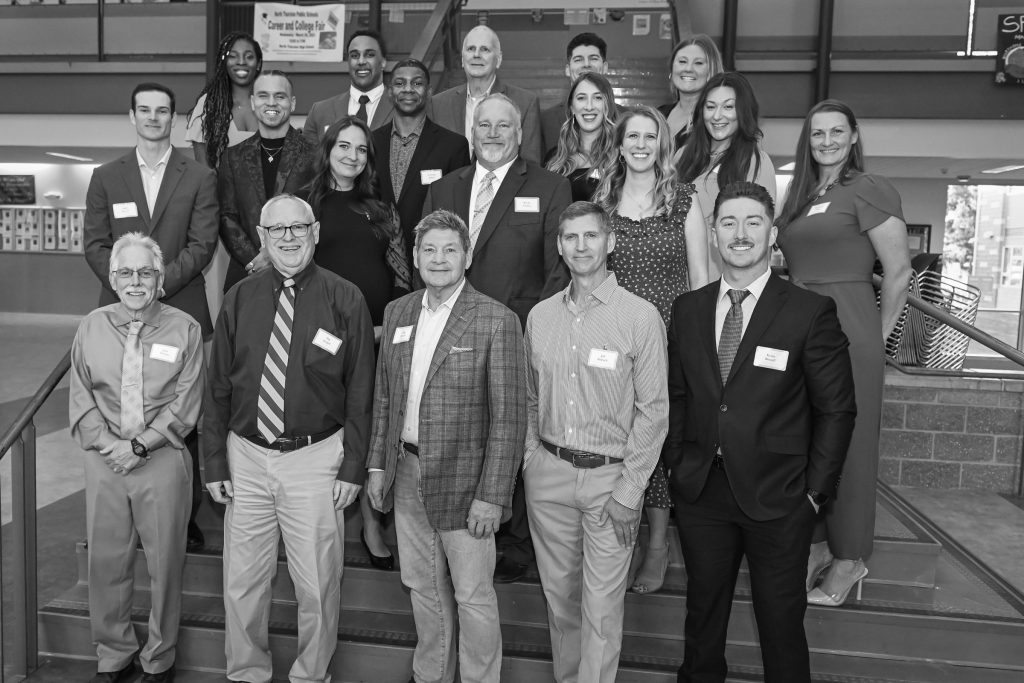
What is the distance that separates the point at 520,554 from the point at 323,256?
149cm

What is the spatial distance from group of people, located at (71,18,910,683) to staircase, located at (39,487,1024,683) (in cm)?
13

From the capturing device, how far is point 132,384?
2908mm

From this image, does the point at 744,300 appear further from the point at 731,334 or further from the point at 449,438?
the point at 449,438

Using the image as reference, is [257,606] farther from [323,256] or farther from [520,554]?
[323,256]

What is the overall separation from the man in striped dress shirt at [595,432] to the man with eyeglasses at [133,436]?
139 cm

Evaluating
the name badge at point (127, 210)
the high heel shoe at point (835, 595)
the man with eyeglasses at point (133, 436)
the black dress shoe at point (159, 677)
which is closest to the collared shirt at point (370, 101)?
the name badge at point (127, 210)

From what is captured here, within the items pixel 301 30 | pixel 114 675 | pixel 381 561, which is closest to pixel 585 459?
pixel 381 561

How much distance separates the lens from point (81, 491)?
540 cm

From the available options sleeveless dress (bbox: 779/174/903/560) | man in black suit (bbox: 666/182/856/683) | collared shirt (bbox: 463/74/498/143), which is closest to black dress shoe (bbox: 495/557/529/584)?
man in black suit (bbox: 666/182/856/683)

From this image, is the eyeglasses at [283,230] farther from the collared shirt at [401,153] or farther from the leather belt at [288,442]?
the collared shirt at [401,153]

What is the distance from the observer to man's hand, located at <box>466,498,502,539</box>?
103 inches

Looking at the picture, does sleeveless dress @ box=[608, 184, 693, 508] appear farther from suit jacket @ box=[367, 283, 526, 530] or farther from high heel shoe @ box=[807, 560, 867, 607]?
high heel shoe @ box=[807, 560, 867, 607]

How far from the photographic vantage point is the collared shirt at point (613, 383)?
2.54m

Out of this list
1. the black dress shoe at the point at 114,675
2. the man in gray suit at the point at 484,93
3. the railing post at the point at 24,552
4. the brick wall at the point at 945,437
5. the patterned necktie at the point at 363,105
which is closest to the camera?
the black dress shoe at the point at 114,675
